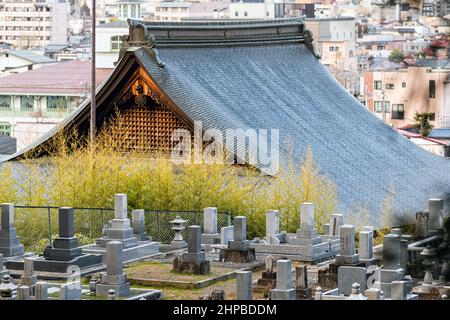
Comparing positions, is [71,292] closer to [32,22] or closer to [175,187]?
[175,187]

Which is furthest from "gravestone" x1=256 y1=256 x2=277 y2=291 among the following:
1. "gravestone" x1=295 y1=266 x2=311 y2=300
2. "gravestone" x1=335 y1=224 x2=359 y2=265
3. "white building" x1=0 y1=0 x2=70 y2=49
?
"white building" x1=0 y1=0 x2=70 y2=49

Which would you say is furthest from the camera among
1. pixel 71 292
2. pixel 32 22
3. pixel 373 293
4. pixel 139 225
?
pixel 32 22

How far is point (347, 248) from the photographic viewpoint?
23891mm

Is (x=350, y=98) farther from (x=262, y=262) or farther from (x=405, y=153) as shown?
(x=262, y=262)

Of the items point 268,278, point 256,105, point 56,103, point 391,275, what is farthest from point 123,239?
point 56,103

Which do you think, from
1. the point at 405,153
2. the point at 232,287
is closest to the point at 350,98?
the point at 405,153

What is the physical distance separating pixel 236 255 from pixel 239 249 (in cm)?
11

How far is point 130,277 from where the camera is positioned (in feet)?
78.7

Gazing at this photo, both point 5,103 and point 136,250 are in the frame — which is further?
point 5,103

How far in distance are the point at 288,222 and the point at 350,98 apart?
12868 mm

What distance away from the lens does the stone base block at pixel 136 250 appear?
26375 millimetres

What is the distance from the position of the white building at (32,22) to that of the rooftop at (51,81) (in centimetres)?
6306

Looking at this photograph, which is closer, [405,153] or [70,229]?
[70,229]
